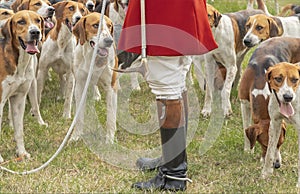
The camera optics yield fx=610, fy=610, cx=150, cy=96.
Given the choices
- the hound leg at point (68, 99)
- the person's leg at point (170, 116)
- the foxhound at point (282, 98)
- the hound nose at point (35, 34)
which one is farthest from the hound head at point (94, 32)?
the foxhound at point (282, 98)

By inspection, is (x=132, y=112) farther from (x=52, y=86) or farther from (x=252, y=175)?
(x=252, y=175)

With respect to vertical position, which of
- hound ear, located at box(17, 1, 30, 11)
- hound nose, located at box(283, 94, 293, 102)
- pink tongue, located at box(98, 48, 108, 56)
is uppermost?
hound ear, located at box(17, 1, 30, 11)

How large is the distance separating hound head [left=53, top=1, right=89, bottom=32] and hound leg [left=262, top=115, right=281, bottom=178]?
282cm

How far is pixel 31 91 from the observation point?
681 cm

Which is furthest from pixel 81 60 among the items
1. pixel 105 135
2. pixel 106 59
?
pixel 105 135

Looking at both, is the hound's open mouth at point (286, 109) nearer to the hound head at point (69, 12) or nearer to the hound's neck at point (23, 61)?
the hound's neck at point (23, 61)

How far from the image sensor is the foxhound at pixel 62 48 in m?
7.02

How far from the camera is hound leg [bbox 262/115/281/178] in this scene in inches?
199

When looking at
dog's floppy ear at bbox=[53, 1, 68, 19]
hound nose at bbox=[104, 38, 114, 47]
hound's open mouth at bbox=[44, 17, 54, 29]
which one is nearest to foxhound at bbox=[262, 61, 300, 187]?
hound nose at bbox=[104, 38, 114, 47]

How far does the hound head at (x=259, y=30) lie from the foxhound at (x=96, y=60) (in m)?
1.82

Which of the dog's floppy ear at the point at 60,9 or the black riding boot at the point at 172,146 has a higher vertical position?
the dog's floppy ear at the point at 60,9

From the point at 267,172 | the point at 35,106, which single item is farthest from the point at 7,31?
the point at 267,172

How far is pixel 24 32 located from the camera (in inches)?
214

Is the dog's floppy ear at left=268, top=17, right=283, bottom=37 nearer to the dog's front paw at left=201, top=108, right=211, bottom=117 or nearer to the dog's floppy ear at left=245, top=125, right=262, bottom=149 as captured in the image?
the dog's front paw at left=201, top=108, right=211, bottom=117
